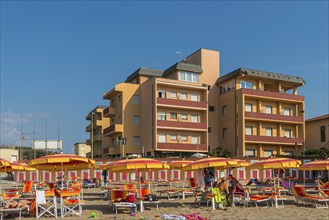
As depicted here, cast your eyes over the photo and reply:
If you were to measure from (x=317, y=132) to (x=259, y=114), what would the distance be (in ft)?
31.5

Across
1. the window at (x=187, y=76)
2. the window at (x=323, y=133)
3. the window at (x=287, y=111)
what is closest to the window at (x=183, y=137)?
the window at (x=187, y=76)

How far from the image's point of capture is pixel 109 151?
5241 centimetres

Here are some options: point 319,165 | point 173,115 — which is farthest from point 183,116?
point 319,165

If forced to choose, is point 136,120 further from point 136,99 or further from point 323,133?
point 323,133

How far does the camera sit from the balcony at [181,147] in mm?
47219

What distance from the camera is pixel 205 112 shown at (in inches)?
2004

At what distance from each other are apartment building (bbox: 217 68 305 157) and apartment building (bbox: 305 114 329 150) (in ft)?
7.37

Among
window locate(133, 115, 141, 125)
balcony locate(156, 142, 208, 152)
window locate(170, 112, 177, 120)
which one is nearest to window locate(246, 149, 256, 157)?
balcony locate(156, 142, 208, 152)

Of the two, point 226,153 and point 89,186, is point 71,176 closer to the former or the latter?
point 89,186

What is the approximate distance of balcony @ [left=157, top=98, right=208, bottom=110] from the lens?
157 feet

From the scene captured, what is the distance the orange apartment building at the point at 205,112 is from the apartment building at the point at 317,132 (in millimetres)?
2242

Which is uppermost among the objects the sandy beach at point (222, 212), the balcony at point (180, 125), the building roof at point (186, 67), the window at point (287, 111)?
the building roof at point (186, 67)

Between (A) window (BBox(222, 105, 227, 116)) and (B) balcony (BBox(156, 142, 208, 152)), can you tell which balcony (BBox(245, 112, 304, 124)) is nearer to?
(A) window (BBox(222, 105, 227, 116))

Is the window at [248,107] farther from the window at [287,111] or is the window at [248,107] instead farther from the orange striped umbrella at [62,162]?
the orange striped umbrella at [62,162]
